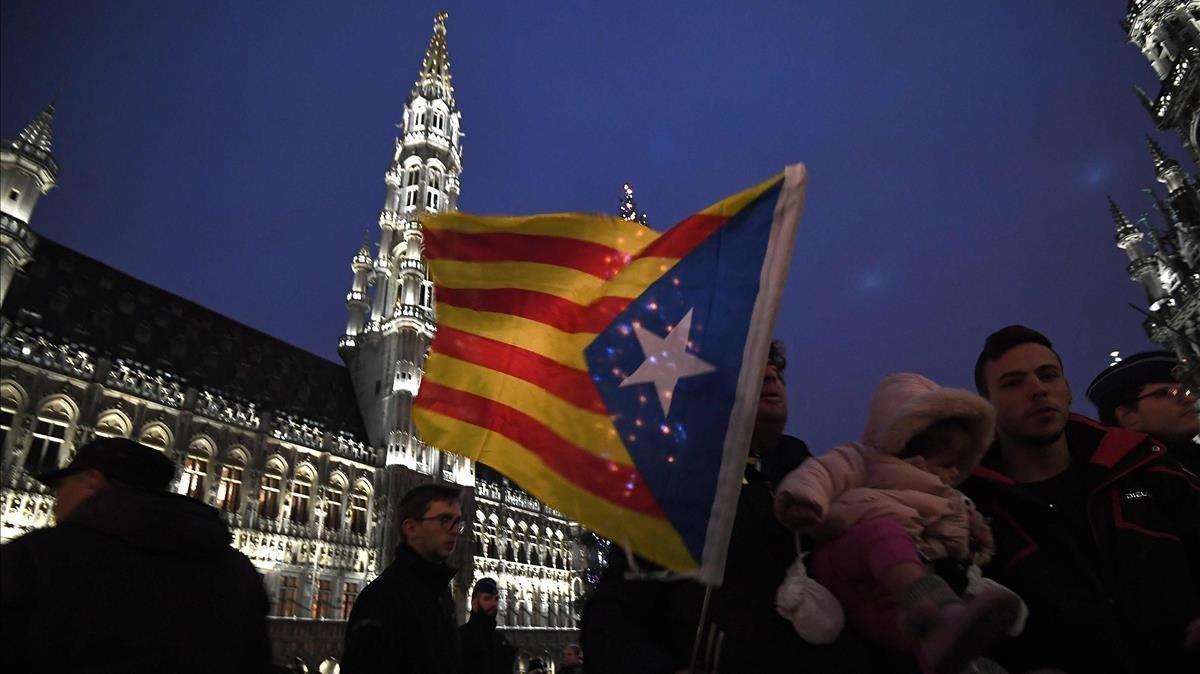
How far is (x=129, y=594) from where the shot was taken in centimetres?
229

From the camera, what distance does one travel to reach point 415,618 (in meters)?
3.80

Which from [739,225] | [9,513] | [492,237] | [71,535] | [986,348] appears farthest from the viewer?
[9,513]

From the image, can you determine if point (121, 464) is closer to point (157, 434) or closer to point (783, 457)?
point (783, 457)

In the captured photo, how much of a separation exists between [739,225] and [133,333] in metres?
35.8

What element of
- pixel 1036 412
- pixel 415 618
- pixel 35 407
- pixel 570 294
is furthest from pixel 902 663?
pixel 35 407

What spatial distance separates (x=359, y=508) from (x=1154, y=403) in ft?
112

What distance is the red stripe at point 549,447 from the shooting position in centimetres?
263

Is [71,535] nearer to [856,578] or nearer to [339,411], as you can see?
[856,578]

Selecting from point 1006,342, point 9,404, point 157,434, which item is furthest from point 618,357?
point 157,434

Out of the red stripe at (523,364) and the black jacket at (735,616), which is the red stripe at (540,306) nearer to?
the red stripe at (523,364)

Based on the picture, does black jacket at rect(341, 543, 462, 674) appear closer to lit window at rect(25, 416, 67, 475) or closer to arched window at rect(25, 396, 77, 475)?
lit window at rect(25, 416, 67, 475)

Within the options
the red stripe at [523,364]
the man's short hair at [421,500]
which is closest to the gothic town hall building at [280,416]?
the man's short hair at [421,500]

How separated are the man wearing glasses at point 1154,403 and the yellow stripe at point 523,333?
3.42 metres

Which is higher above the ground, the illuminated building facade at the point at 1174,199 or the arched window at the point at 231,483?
the illuminated building facade at the point at 1174,199
